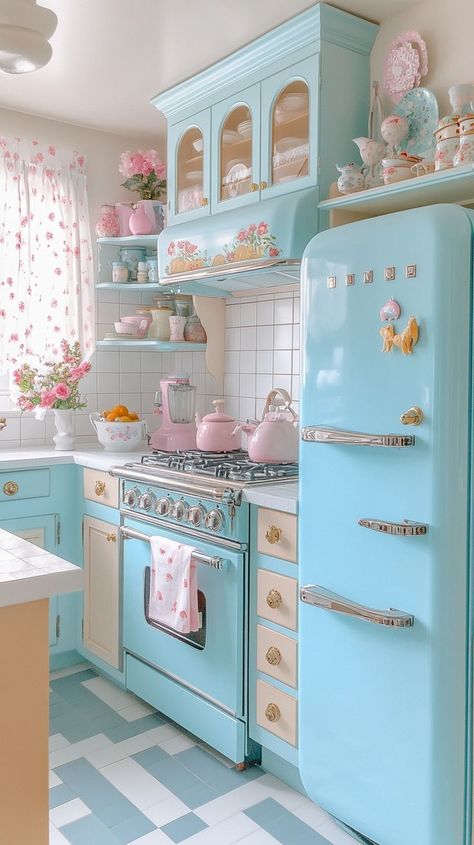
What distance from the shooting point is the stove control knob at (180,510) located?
246 cm

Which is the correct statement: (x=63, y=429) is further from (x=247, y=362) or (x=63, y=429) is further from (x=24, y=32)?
(x=24, y=32)

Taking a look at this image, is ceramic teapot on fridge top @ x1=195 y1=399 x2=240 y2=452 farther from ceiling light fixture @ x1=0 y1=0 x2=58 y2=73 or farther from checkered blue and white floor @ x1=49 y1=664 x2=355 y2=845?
ceiling light fixture @ x1=0 y1=0 x2=58 y2=73

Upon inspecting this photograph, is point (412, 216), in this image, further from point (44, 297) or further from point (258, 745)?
point (44, 297)

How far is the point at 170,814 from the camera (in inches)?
82.6

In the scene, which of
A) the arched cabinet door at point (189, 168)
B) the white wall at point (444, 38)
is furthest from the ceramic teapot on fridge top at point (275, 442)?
the white wall at point (444, 38)

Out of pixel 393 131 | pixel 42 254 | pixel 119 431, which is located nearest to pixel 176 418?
pixel 119 431

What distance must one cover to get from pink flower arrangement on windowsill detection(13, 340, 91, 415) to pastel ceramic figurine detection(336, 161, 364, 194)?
158 cm

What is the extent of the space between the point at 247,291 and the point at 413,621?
185 centimetres

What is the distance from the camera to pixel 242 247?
2.54m

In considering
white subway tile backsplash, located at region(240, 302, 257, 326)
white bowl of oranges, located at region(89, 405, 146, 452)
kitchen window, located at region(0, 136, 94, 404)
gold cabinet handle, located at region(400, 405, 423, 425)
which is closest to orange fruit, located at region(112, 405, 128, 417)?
white bowl of oranges, located at region(89, 405, 146, 452)

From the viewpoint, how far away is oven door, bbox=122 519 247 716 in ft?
7.41

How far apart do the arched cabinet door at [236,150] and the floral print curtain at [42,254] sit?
1.02 m

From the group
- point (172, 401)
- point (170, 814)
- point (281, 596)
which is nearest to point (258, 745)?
point (170, 814)

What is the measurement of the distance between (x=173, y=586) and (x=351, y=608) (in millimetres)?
790
